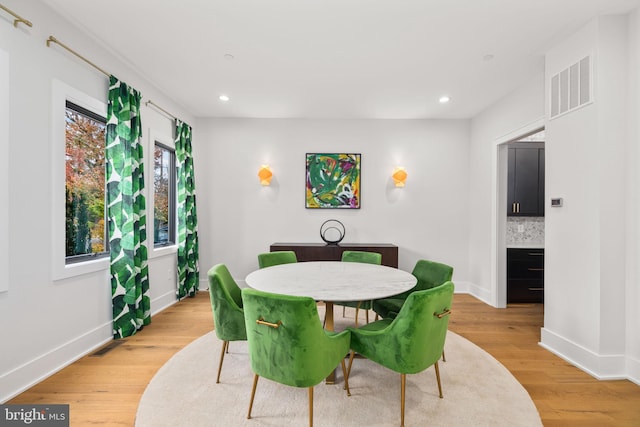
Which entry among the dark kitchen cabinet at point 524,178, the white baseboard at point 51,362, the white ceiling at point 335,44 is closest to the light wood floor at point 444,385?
the white baseboard at point 51,362

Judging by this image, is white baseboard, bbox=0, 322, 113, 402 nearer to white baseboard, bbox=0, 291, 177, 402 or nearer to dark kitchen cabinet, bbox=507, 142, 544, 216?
white baseboard, bbox=0, 291, 177, 402

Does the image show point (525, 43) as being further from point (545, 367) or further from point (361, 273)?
point (545, 367)

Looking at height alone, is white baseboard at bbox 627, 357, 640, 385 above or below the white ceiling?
below

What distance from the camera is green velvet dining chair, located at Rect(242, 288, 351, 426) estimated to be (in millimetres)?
1442

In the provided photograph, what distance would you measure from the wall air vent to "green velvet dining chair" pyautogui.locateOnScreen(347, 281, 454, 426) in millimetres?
2050

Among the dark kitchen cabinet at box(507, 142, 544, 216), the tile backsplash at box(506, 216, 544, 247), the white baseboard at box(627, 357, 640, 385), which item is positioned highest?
the dark kitchen cabinet at box(507, 142, 544, 216)

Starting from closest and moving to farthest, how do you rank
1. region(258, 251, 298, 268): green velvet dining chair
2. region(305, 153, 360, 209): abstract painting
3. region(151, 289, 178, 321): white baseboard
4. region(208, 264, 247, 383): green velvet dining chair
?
region(208, 264, 247, 383): green velvet dining chair
region(258, 251, 298, 268): green velvet dining chair
region(151, 289, 178, 321): white baseboard
region(305, 153, 360, 209): abstract painting

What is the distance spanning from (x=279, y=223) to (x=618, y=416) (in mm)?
Result: 3937

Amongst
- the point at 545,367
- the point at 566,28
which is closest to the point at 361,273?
the point at 545,367

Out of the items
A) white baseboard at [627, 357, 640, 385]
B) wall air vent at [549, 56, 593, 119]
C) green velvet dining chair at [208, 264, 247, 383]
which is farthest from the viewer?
wall air vent at [549, 56, 593, 119]

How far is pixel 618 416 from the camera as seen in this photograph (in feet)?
5.84

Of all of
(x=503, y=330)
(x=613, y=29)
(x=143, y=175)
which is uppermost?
(x=613, y=29)

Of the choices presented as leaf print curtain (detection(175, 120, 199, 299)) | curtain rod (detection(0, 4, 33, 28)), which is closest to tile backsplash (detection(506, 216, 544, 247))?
leaf print curtain (detection(175, 120, 199, 299))

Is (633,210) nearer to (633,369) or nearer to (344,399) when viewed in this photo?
(633,369)
